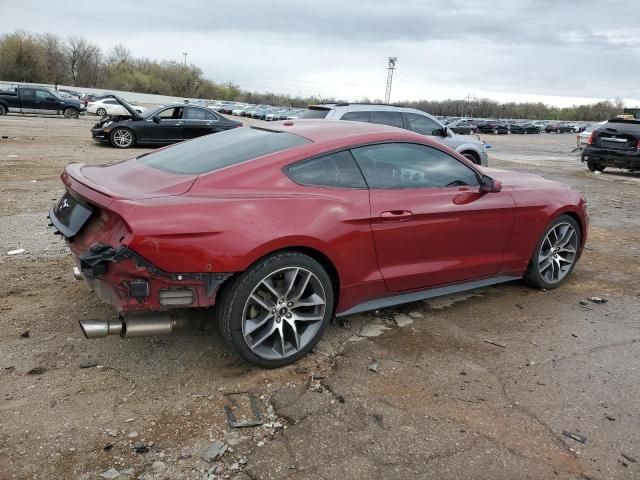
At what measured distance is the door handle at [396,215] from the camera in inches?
151

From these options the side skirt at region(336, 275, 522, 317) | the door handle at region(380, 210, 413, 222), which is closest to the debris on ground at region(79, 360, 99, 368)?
the side skirt at region(336, 275, 522, 317)

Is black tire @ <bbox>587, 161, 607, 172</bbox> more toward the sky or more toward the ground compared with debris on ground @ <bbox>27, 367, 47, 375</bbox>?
more toward the sky

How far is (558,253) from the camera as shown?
17.2 feet

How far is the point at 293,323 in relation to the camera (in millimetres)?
3545

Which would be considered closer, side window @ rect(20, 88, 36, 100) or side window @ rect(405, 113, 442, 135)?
side window @ rect(405, 113, 442, 135)

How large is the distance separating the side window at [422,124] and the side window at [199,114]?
29.5 ft

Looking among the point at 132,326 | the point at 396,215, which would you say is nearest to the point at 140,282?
the point at 132,326

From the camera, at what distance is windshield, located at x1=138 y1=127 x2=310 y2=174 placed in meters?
3.70

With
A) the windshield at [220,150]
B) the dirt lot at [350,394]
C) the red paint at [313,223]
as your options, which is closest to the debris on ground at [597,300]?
the dirt lot at [350,394]

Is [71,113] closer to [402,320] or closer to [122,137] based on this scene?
[122,137]

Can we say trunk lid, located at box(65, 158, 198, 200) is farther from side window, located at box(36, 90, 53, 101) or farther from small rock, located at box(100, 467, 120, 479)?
side window, located at box(36, 90, 53, 101)

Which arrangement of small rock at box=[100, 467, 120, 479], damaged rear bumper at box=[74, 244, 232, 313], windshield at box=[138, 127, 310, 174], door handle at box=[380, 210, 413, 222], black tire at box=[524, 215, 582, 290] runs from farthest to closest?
black tire at box=[524, 215, 582, 290] → door handle at box=[380, 210, 413, 222] → windshield at box=[138, 127, 310, 174] → damaged rear bumper at box=[74, 244, 232, 313] → small rock at box=[100, 467, 120, 479]

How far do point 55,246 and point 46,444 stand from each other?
11.6 feet

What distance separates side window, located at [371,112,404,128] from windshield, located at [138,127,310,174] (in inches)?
228
